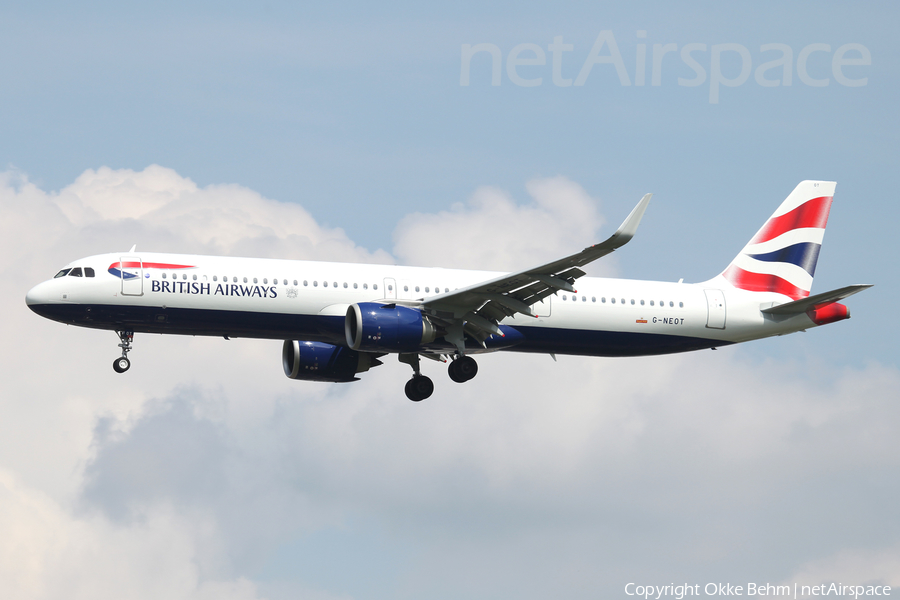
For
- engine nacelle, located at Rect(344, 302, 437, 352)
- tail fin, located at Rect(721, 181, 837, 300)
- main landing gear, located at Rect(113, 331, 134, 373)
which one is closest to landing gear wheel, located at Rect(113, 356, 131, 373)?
main landing gear, located at Rect(113, 331, 134, 373)

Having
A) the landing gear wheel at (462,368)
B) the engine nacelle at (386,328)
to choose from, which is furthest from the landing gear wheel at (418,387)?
the engine nacelle at (386,328)

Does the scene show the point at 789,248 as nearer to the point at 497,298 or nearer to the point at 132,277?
the point at 497,298

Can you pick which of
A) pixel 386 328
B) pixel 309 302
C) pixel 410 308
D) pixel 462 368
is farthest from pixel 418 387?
pixel 309 302

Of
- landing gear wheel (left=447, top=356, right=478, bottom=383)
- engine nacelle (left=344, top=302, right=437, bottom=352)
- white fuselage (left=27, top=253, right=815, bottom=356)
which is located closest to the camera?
engine nacelle (left=344, top=302, right=437, bottom=352)

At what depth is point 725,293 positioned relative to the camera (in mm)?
47156

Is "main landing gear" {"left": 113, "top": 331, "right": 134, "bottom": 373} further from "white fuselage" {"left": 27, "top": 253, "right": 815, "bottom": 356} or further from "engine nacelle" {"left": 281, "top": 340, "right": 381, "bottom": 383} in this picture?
"engine nacelle" {"left": 281, "top": 340, "right": 381, "bottom": 383}

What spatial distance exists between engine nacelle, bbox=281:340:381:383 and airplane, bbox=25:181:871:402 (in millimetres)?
40

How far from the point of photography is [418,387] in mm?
46500

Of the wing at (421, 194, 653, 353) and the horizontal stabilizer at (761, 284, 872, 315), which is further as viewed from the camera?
the horizontal stabilizer at (761, 284, 872, 315)

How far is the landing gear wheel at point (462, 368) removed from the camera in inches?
1729

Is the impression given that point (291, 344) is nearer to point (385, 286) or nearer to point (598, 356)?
point (385, 286)

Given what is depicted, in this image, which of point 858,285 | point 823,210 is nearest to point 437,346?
point 858,285

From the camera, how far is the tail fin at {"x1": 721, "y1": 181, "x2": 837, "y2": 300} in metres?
48.7

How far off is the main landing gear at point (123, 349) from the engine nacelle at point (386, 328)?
7443mm
